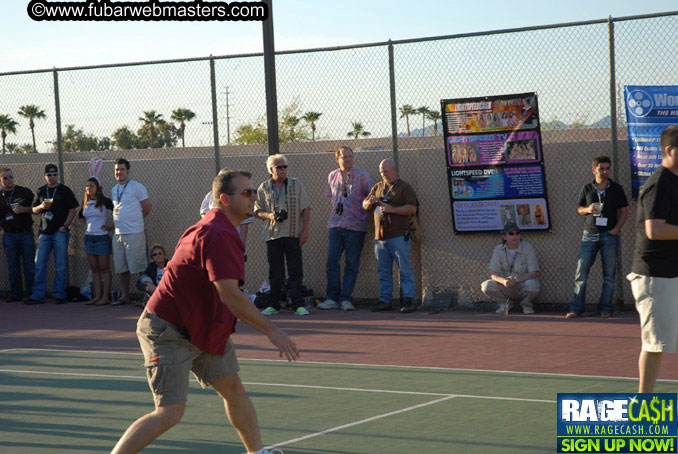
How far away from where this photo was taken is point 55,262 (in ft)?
53.9

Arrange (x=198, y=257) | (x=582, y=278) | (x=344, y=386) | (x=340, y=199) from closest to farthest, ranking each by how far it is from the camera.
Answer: (x=198, y=257) → (x=344, y=386) → (x=582, y=278) → (x=340, y=199)

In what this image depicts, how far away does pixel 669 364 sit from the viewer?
9.14 m

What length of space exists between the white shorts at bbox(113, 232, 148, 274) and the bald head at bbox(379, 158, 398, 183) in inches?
171

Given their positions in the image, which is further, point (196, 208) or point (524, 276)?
point (196, 208)

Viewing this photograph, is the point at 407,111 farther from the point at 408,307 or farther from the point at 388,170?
the point at 408,307

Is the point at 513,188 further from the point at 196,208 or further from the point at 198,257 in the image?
the point at 198,257

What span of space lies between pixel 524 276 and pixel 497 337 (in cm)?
213

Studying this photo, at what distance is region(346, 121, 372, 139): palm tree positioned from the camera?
14.7 meters

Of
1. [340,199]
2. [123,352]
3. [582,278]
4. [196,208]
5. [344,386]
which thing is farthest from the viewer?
[196,208]

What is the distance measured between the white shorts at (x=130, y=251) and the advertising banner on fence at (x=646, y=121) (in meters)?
7.74

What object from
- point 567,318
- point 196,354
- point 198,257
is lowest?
point 567,318

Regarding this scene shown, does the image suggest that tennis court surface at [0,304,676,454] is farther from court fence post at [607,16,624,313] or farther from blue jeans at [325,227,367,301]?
blue jeans at [325,227,367,301]

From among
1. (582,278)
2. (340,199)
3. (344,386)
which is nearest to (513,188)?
(582,278)

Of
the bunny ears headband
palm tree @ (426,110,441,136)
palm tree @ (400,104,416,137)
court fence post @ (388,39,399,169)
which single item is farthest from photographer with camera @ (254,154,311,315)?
the bunny ears headband
